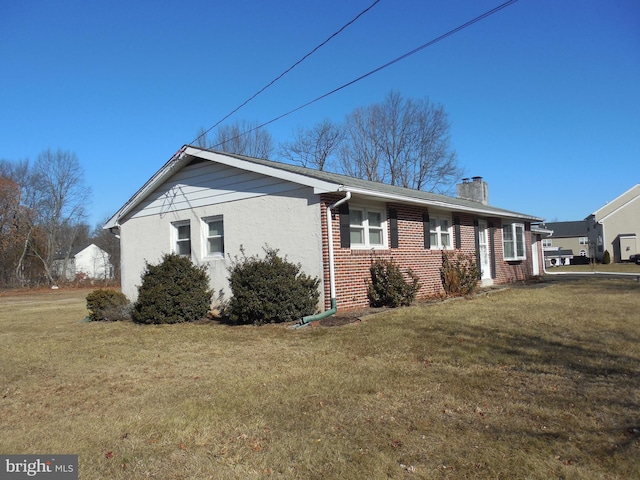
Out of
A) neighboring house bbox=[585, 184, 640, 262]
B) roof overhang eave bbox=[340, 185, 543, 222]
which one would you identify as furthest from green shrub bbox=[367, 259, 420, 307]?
neighboring house bbox=[585, 184, 640, 262]

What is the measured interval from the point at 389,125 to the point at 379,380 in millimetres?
28771

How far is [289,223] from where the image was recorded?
422 inches

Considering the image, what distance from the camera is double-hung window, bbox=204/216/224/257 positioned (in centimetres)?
1242

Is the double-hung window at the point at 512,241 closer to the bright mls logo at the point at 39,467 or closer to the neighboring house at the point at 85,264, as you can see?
the bright mls logo at the point at 39,467

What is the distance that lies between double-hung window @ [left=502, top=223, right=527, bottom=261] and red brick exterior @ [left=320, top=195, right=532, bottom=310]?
0.45 metres

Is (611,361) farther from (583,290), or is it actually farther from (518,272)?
(518,272)

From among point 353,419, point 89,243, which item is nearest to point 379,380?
point 353,419

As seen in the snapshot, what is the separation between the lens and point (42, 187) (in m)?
42.8

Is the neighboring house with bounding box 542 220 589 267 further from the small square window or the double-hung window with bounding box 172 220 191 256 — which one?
the double-hung window with bounding box 172 220 191 256

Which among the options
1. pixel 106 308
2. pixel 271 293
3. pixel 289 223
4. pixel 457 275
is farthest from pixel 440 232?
Answer: pixel 106 308

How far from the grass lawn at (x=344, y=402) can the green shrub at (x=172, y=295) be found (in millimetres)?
2258

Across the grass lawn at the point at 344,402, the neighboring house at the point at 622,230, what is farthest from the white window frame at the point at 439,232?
the neighboring house at the point at 622,230

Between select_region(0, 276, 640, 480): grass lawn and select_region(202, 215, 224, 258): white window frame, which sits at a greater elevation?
select_region(202, 215, 224, 258): white window frame

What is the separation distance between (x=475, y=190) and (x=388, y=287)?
506 inches
